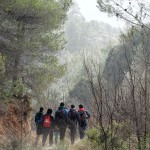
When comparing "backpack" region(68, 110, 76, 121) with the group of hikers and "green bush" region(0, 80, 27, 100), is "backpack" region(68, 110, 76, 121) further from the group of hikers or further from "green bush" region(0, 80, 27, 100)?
"green bush" region(0, 80, 27, 100)

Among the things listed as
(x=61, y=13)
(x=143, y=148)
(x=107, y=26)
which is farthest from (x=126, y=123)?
(x=107, y=26)

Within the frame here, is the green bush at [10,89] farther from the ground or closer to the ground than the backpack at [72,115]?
farther from the ground

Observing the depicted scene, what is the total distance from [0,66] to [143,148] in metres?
7.15

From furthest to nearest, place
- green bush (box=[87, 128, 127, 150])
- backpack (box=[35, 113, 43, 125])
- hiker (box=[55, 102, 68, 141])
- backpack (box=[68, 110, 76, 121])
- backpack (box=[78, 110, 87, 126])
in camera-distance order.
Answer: backpack (box=[35, 113, 43, 125]) < backpack (box=[78, 110, 87, 126]) < backpack (box=[68, 110, 76, 121]) < hiker (box=[55, 102, 68, 141]) < green bush (box=[87, 128, 127, 150])

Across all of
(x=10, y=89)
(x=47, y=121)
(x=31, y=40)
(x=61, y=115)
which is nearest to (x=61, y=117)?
(x=61, y=115)

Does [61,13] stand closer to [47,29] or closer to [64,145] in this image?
[47,29]

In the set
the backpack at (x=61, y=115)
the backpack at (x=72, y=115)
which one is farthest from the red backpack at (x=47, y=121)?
the backpack at (x=72, y=115)

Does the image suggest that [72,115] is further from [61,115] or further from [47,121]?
[47,121]

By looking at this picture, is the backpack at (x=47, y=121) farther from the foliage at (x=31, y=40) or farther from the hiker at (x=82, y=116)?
the foliage at (x=31, y=40)

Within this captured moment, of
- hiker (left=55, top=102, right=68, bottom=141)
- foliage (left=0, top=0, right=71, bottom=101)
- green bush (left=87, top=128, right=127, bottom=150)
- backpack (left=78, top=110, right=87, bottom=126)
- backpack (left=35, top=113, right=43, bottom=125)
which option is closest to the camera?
green bush (left=87, top=128, right=127, bottom=150)

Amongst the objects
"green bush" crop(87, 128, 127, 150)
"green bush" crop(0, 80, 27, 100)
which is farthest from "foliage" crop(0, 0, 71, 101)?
"green bush" crop(87, 128, 127, 150)

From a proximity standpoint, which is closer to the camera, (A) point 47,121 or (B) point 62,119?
(B) point 62,119

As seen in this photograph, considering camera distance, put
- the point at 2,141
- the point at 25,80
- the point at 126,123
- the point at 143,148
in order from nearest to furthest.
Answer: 1. the point at 143,148
2. the point at 126,123
3. the point at 2,141
4. the point at 25,80

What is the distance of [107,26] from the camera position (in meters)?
158
